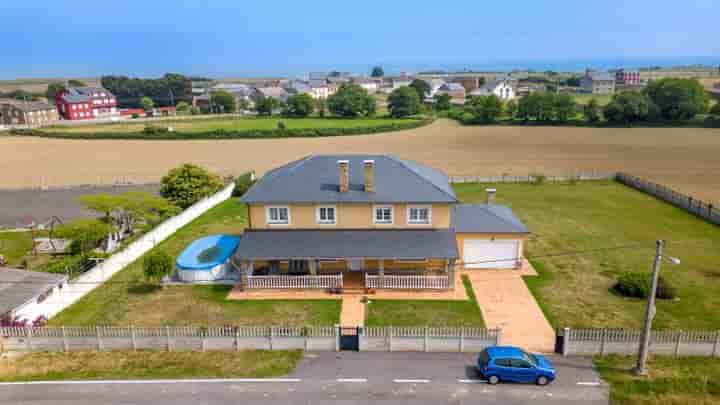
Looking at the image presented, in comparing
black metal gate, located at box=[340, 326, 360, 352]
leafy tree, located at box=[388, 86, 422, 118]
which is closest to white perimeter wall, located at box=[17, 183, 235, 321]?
black metal gate, located at box=[340, 326, 360, 352]

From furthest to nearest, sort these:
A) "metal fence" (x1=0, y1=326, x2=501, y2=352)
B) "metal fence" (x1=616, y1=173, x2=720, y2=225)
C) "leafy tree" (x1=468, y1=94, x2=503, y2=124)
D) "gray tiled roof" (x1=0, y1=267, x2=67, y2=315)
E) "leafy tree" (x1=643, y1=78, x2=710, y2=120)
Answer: "leafy tree" (x1=468, y1=94, x2=503, y2=124) < "leafy tree" (x1=643, y1=78, x2=710, y2=120) < "metal fence" (x1=616, y1=173, x2=720, y2=225) < "gray tiled roof" (x1=0, y1=267, x2=67, y2=315) < "metal fence" (x1=0, y1=326, x2=501, y2=352)

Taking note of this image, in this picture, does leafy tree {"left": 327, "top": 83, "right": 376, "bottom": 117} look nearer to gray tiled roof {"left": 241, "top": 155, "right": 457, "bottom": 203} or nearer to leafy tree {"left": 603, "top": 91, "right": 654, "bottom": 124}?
leafy tree {"left": 603, "top": 91, "right": 654, "bottom": 124}

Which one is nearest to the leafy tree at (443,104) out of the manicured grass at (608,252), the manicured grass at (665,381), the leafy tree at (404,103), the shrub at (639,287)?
the leafy tree at (404,103)

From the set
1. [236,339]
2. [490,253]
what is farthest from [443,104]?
[236,339]

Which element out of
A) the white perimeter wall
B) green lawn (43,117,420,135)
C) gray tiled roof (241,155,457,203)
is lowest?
the white perimeter wall

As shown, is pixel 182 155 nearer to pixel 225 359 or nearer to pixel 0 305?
pixel 0 305

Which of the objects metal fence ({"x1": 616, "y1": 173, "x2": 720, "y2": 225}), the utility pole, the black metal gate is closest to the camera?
the utility pole
